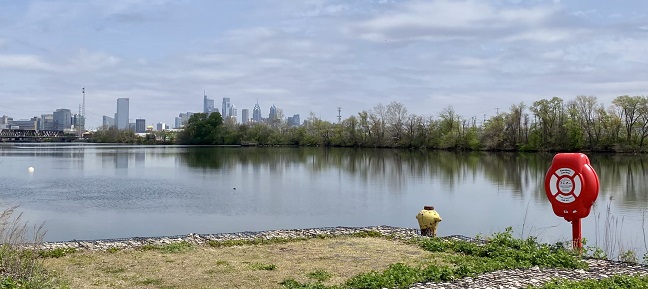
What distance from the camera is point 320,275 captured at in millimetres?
8398

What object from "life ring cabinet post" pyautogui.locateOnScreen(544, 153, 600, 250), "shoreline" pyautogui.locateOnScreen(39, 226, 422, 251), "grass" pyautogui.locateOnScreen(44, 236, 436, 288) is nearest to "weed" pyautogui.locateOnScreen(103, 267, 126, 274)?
"grass" pyautogui.locateOnScreen(44, 236, 436, 288)

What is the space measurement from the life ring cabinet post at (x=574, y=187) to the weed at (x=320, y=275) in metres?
4.84

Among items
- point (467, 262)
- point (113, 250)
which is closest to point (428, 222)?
point (467, 262)

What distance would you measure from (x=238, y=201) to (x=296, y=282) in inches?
598

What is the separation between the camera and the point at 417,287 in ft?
24.3

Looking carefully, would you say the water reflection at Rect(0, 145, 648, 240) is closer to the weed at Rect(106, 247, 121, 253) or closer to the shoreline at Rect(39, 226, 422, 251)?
the shoreline at Rect(39, 226, 422, 251)

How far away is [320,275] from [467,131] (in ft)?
249

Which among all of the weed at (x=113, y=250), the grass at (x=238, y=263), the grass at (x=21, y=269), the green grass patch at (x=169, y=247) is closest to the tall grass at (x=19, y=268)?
the grass at (x=21, y=269)

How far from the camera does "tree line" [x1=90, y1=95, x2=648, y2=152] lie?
65875 mm

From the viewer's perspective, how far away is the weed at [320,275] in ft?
26.9

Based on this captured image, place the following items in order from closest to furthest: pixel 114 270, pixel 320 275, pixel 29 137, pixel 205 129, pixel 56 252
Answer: pixel 320 275 < pixel 114 270 < pixel 56 252 < pixel 205 129 < pixel 29 137

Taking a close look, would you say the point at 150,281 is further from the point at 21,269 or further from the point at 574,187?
the point at 574,187

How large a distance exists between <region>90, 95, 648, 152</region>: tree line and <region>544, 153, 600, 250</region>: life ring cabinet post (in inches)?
2390

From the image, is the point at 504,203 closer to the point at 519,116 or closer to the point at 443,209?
the point at 443,209
